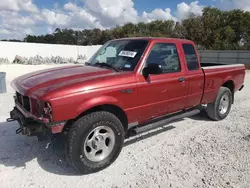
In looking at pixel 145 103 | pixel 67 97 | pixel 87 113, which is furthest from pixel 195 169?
pixel 67 97

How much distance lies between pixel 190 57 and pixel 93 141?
2691mm

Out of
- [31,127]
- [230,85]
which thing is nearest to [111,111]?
[31,127]

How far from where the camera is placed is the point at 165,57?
14.4 feet

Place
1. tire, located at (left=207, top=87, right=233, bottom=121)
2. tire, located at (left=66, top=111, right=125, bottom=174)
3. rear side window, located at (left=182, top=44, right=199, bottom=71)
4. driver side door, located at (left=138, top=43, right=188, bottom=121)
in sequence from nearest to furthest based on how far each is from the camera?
1. tire, located at (left=66, top=111, right=125, bottom=174)
2. driver side door, located at (left=138, top=43, right=188, bottom=121)
3. rear side window, located at (left=182, top=44, right=199, bottom=71)
4. tire, located at (left=207, top=87, right=233, bottom=121)

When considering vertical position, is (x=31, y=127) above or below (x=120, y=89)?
below

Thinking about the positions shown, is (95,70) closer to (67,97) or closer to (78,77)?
(78,77)

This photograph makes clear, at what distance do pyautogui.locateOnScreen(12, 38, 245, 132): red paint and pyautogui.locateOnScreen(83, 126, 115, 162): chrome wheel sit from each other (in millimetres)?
415

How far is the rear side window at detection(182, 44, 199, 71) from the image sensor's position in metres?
4.80

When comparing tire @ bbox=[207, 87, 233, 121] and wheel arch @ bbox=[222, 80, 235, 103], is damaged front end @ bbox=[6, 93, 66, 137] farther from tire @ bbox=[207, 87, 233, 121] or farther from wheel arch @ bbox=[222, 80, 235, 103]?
wheel arch @ bbox=[222, 80, 235, 103]

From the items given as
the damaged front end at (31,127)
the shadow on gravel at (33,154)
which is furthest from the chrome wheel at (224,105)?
the damaged front end at (31,127)

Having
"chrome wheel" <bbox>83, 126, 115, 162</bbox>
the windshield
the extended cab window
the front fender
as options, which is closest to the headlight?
the front fender

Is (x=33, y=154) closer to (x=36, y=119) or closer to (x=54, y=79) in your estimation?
(x=36, y=119)

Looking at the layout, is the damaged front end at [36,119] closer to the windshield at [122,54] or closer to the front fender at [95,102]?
the front fender at [95,102]

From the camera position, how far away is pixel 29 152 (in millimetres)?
4094
